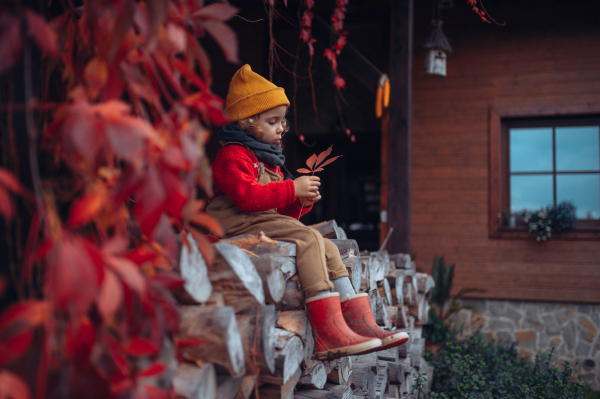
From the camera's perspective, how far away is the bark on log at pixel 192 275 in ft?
2.98

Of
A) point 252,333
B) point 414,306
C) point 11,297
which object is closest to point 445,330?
point 414,306

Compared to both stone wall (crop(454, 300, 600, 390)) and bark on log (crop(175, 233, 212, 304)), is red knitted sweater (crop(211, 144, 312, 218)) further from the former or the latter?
stone wall (crop(454, 300, 600, 390))

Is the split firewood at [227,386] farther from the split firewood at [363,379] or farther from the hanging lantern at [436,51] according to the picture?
the hanging lantern at [436,51]

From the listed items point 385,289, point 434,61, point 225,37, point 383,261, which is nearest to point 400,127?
point 434,61

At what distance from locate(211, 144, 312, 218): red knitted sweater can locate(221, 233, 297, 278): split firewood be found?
13 centimetres

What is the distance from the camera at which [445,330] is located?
3840 mm

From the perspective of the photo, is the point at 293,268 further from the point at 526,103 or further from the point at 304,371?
the point at 526,103

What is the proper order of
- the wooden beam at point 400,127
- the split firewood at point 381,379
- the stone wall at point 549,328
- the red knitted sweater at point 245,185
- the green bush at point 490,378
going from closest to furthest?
the red knitted sweater at point 245,185, the split firewood at point 381,379, the green bush at point 490,378, the wooden beam at point 400,127, the stone wall at point 549,328

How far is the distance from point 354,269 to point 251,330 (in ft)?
2.50

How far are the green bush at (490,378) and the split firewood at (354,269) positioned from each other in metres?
1.02

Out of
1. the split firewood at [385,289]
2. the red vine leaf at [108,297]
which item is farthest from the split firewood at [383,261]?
the red vine leaf at [108,297]

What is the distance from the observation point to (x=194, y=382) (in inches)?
31.5

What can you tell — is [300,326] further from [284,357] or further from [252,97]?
[252,97]

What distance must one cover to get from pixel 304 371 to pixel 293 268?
31 cm
